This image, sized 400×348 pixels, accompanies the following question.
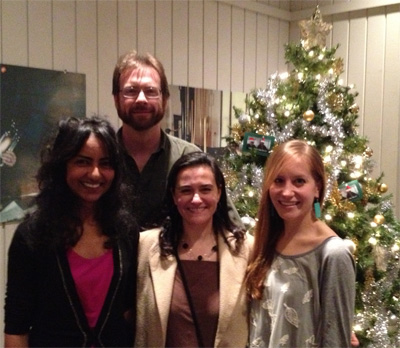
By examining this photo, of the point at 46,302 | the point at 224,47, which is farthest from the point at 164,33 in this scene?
the point at 46,302

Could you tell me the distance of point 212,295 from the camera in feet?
5.09

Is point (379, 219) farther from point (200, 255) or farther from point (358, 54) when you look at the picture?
point (358, 54)

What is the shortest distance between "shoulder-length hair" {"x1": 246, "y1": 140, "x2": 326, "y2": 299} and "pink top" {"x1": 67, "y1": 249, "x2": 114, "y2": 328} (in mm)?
473

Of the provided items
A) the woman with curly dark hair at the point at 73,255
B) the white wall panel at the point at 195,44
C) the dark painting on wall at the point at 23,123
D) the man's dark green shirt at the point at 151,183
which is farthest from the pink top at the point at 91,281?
the white wall panel at the point at 195,44

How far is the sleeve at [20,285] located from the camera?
141 centimetres

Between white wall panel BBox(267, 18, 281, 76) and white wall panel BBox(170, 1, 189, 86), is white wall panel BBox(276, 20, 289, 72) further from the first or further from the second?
white wall panel BBox(170, 1, 189, 86)

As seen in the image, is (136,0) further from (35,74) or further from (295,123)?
(295,123)

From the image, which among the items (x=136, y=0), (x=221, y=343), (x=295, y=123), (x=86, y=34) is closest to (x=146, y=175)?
(x=221, y=343)

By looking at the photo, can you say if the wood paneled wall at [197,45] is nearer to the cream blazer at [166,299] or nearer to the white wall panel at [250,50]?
the white wall panel at [250,50]

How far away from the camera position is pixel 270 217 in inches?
66.1

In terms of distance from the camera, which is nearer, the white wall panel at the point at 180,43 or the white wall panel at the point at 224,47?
the white wall panel at the point at 180,43

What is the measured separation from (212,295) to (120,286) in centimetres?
30

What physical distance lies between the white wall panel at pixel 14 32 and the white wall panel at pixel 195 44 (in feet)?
4.13

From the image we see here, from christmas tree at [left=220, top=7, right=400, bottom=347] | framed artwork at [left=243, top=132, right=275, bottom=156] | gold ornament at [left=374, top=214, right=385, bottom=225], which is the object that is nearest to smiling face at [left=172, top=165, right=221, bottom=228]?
christmas tree at [left=220, top=7, right=400, bottom=347]
